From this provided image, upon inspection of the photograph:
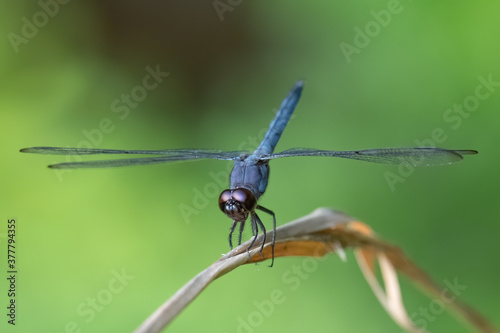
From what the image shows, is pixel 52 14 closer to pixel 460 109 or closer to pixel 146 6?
pixel 146 6

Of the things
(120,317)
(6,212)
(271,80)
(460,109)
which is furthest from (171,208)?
(460,109)
